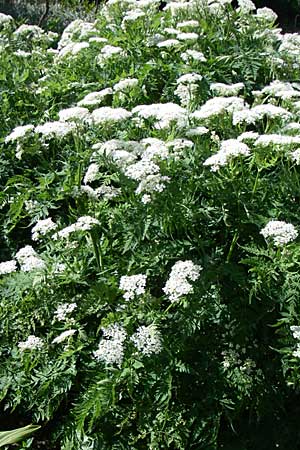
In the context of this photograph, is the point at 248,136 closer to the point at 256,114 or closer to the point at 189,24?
the point at 256,114

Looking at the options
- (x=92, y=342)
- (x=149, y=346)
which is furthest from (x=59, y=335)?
(x=149, y=346)

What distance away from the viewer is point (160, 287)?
3.44m

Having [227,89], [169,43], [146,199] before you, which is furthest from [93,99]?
[146,199]

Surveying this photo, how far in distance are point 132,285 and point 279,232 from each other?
0.67 m

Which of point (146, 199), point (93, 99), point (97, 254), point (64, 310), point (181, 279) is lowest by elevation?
point (64, 310)

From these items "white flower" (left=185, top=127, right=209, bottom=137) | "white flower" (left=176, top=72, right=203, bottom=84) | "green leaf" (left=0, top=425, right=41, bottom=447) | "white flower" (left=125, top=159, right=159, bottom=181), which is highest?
"white flower" (left=125, top=159, right=159, bottom=181)

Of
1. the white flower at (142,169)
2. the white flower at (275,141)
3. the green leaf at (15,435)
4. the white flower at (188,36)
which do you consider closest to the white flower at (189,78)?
the white flower at (188,36)

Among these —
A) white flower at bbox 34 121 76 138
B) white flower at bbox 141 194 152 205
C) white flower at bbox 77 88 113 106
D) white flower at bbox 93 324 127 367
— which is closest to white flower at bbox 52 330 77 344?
white flower at bbox 93 324 127 367

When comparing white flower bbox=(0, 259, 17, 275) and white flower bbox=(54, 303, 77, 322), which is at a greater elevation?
white flower bbox=(0, 259, 17, 275)

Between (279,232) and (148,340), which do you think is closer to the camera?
(148,340)

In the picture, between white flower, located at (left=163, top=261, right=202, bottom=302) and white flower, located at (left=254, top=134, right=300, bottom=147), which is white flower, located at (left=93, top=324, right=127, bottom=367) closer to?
white flower, located at (left=163, top=261, right=202, bottom=302)

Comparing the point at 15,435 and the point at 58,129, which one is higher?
the point at 58,129

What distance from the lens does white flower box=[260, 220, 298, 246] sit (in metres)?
3.12

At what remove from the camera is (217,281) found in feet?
10.8
